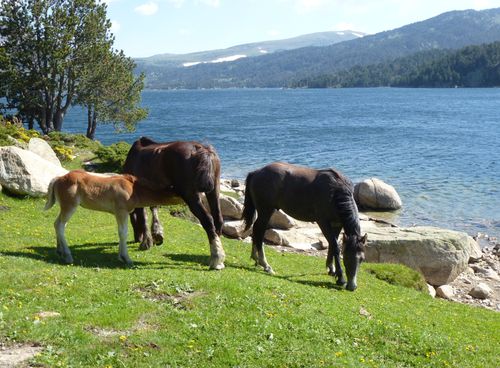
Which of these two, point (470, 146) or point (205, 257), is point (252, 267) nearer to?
point (205, 257)

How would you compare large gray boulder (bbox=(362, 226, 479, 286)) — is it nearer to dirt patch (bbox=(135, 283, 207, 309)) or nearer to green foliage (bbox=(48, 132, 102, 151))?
dirt patch (bbox=(135, 283, 207, 309))

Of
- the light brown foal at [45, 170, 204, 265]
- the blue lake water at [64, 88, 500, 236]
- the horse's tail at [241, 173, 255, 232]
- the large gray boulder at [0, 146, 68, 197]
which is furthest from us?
the blue lake water at [64, 88, 500, 236]

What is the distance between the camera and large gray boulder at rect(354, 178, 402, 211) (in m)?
37.7

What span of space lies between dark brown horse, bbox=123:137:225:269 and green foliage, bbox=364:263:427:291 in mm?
6682

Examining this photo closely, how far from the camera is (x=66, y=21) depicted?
4434 cm

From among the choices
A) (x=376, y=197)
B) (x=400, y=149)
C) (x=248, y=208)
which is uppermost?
(x=248, y=208)

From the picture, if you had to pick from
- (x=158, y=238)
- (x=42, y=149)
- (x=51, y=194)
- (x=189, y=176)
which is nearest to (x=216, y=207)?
(x=189, y=176)

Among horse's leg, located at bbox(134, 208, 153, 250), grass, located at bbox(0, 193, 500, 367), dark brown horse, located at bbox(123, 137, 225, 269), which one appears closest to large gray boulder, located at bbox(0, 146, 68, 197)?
grass, located at bbox(0, 193, 500, 367)

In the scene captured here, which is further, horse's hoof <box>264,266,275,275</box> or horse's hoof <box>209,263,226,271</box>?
horse's hoof <box>264,266,275,275</box>

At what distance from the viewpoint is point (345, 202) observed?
15.6 meters

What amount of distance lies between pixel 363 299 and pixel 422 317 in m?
1.49

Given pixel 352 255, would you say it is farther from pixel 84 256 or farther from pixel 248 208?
pixel 84 256

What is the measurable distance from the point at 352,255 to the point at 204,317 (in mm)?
5931

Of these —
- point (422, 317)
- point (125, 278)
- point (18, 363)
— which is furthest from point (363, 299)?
point (18, 363)
